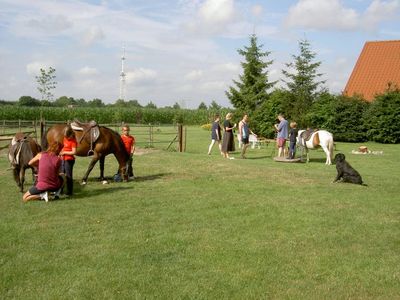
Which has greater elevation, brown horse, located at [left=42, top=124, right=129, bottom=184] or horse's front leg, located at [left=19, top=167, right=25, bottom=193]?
brown horse, located at [left=42, top=124, right=129, bottom=184]

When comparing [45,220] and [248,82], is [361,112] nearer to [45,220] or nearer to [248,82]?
[248,82]

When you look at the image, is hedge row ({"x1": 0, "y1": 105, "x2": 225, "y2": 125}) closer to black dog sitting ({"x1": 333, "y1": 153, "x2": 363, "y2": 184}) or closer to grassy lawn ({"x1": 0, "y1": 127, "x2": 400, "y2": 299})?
black dog sitting ({"x1": 333, "y1": 153, "x2": 363, "y2": 184})

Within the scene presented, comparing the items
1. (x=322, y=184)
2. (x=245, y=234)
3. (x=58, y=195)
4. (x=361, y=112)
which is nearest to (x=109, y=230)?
(x=245, y=234)

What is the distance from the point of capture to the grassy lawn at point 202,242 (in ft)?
15.9

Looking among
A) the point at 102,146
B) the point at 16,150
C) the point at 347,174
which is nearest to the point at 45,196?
the point at 16,150

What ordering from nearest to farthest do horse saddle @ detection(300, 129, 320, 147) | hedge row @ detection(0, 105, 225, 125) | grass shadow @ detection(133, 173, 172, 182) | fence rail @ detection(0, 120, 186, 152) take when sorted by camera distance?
grass shadow @ detection(133, 173, 172, 182), horse saddle @ detection(300, 129, 320, 147), fence rail @ detection(0, 120, 186, 152), hedge row @ detection(0, 105, 225, 125)

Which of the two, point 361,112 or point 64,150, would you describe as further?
point 361,112

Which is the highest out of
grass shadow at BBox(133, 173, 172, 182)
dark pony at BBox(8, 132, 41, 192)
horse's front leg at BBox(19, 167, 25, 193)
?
dark pony at BBox(8, 132, 41, 192)

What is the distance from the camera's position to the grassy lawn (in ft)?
15.9

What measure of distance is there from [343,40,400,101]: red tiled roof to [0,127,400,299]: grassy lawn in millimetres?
26056

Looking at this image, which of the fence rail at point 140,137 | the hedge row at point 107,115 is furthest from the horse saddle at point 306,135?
the hedge row at point 107,115

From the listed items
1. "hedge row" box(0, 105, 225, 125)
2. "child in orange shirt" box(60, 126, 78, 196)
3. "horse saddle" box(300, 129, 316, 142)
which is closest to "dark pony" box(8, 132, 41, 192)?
"child in orange shirt" box(60, 126, 78, 196)

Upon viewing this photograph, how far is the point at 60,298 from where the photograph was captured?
4.50 metres

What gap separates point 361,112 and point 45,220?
25652 millimetres
